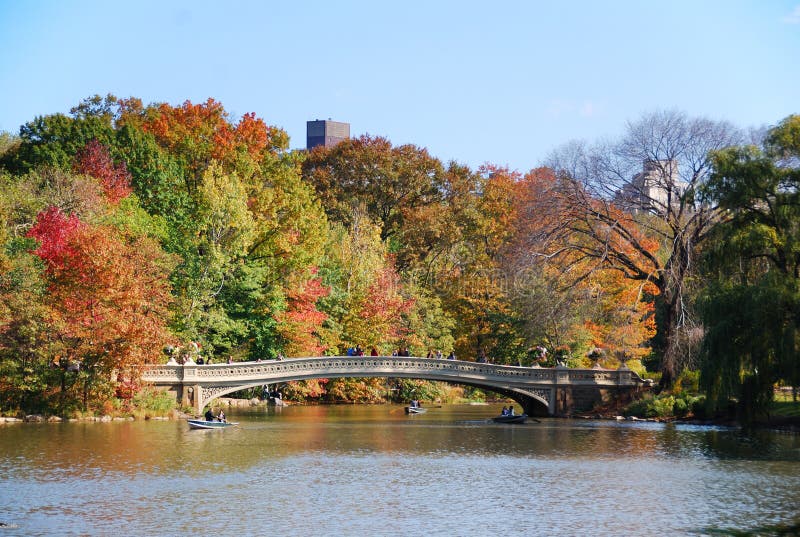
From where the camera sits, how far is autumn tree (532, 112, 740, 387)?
5178 centimetres

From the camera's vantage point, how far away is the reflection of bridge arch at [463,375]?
175 ft

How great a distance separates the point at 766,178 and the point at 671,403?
1389 cm

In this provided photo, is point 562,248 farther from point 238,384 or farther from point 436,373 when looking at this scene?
point 238,384

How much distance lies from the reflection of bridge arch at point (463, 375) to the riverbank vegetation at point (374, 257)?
2.67 meters

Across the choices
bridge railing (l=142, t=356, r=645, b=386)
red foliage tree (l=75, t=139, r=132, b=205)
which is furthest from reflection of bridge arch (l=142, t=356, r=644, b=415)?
red foliage tree (l=75, t=139, r=132, b=205)

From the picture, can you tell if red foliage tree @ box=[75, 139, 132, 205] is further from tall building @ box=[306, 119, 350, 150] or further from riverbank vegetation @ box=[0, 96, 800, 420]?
tall building @ box=[306, 119, 350, 150]

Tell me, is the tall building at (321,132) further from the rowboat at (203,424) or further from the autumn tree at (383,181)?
the rowboat at (203,424)

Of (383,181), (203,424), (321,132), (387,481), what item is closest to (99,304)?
(203,424)

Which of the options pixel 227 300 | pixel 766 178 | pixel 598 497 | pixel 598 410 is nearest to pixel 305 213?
pixel 227 300

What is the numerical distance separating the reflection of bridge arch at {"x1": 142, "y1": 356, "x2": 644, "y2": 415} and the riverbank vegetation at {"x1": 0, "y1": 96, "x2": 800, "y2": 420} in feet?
8.76

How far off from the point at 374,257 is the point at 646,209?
21999 millimetres

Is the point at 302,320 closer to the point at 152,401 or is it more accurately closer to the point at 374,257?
the point at 374,257

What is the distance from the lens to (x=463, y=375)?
5644 cm

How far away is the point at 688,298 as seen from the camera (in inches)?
2071
